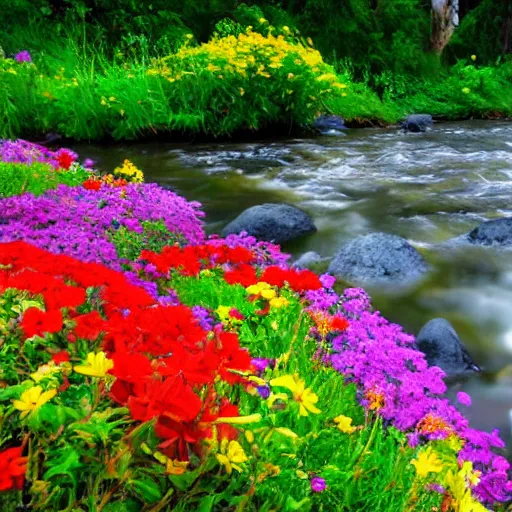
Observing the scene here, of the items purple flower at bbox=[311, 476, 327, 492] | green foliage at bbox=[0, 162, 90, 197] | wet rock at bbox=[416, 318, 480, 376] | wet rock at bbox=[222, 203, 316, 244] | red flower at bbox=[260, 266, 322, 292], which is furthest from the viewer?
wet rock at bbox=[222, 203, 316, 244]

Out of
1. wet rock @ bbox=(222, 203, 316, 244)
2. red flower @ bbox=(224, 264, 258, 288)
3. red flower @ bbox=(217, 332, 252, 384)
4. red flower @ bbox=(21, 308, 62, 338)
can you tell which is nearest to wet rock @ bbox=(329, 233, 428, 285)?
wet rock @ bbox=(222, 203, 316, 244)

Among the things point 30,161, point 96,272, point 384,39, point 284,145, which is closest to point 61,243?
point 96,272

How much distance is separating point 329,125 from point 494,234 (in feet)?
21.0

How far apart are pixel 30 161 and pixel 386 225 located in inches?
144

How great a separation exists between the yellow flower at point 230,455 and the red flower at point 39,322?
638 millimetres

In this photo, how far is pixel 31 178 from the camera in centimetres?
552

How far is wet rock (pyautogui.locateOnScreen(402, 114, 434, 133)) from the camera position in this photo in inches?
454

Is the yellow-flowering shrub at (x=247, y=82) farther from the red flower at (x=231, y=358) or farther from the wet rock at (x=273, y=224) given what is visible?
the red flower at (x=231, y=358)

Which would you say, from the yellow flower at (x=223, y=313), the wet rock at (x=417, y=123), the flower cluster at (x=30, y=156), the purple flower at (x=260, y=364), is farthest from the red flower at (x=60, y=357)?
the wet rock at (x=417, y=123)

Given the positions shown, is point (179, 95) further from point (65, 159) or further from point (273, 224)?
point (273, 224)

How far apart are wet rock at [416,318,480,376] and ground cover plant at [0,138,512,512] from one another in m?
0.12

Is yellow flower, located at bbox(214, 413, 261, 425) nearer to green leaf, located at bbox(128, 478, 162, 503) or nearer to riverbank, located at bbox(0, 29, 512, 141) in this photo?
green leaf, located at bbox(128, 478, 162, 503)

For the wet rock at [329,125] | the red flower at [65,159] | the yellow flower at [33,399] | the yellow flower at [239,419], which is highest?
the yellow flower at [33,399]

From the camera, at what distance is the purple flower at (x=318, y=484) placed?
1763 millimetres
